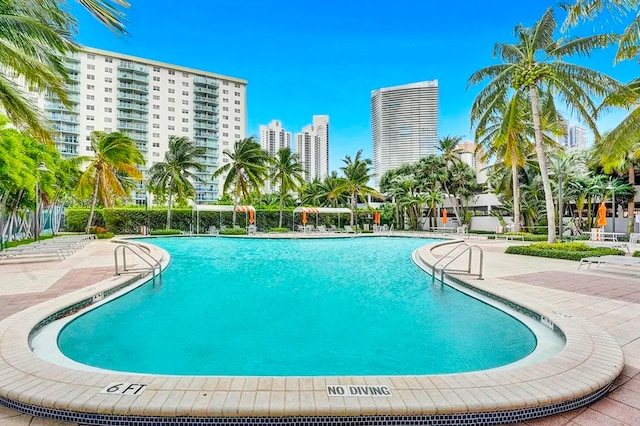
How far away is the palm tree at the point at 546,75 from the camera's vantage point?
1363 cm

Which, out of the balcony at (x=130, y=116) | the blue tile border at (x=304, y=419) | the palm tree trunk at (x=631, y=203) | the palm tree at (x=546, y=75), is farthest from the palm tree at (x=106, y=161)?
the balcony at (x=130, y=116)

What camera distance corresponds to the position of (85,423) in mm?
2604

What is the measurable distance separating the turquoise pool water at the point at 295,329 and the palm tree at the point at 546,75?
10.4 m

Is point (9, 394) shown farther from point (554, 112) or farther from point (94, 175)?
point (94, 175)

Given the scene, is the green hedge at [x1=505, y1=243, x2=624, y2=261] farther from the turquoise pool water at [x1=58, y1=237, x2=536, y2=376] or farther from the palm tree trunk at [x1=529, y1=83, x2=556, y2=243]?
the turquoise pool water at [x1=58, y1=237, x2=536, y2=376]

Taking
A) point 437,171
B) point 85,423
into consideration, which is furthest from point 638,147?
point 85,423

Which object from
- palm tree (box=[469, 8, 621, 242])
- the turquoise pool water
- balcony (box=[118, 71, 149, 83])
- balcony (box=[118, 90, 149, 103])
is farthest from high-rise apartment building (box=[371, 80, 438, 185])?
the turquoise pool water

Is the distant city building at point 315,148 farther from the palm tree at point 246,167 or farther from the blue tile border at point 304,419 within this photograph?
the blue tile border at point 304,419

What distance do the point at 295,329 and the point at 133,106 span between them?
75.4 metres

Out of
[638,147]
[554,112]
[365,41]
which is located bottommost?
[638,147]

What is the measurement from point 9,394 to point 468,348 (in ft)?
15.9

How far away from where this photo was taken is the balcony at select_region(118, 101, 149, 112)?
6762 cm

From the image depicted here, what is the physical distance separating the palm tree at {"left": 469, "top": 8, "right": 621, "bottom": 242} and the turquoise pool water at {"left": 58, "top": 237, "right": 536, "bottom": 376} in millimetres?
10392

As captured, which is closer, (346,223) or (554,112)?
(554,112)
